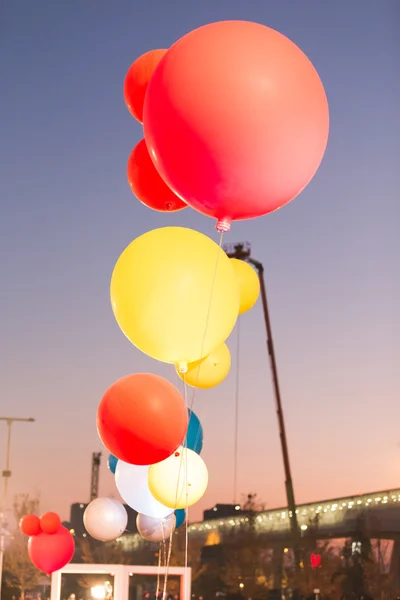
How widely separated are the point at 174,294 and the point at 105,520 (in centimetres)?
410

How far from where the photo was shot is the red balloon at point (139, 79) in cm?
366

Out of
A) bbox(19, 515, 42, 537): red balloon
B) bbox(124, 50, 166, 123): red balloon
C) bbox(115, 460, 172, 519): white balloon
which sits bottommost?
bbox(19, 515, 42, 537): red balloon

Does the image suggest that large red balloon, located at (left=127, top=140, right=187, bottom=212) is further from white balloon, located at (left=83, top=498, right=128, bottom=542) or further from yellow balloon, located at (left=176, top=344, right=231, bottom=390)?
white balloon, located at (left=83, top=498, right=128, bottom=542)

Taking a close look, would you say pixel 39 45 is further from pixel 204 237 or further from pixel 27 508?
pixel 27 508

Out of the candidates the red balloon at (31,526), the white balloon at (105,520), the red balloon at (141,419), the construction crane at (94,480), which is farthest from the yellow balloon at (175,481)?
the construction crane at (94,480)

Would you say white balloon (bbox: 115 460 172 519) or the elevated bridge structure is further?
the elevated bridge structure

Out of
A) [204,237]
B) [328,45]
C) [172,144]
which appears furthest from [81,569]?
[328,45]

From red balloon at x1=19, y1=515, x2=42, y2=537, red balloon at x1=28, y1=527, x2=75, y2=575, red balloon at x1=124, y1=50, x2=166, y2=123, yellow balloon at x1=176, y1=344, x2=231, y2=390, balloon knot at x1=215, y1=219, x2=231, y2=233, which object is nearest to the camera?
balloon knot at x1=215, y1=219, x2=231, y2=233

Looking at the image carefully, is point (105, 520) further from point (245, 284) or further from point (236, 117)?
point (236, 117)

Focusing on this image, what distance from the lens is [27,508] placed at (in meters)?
26.7

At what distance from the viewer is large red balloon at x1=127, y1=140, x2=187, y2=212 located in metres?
3.73

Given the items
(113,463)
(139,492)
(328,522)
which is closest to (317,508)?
(328,522)

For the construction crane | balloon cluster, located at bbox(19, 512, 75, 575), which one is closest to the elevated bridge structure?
the construction crane

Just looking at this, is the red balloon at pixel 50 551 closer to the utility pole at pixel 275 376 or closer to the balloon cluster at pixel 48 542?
the balloon cluster at pixel 48 542
